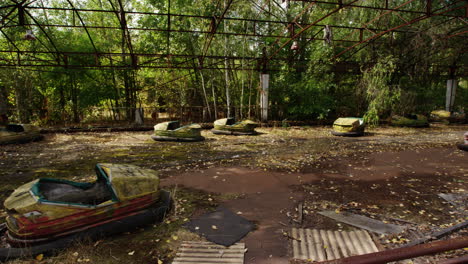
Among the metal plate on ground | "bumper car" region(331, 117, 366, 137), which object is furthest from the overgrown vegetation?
the metal plate on ground

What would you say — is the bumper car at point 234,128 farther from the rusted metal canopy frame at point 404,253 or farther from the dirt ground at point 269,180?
the rusted metal canopy frame at point 404,253

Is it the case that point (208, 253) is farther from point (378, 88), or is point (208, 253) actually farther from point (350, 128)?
point (378, 88)

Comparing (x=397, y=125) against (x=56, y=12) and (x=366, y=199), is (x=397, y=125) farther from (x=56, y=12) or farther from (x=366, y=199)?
(x=56, y=12)

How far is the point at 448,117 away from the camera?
15.8 meters

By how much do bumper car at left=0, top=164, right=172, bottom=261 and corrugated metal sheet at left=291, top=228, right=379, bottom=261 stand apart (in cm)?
190

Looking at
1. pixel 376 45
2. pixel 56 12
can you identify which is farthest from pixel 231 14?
pixel 56 12

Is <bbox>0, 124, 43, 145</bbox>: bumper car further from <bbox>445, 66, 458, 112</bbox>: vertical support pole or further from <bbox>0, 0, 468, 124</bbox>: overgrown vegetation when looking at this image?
<bbox>445, 66, 458, 112</bbox>: vertical support pole

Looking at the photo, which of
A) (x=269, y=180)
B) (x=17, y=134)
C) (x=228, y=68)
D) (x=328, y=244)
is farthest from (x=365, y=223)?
(x=17, y=134)

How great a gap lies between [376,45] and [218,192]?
576 inches

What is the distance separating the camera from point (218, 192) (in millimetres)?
4629

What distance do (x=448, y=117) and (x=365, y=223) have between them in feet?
56.9

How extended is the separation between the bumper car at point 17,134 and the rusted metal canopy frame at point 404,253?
36.3 feet

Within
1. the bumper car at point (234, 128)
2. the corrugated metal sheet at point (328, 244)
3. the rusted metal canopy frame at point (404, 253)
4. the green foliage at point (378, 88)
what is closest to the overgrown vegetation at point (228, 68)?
the green foliage at point (378, 88)

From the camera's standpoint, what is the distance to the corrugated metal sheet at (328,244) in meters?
2.71
